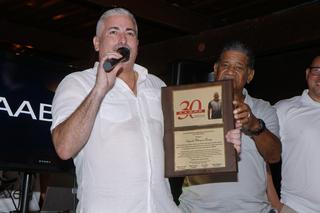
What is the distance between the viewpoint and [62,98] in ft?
6.19

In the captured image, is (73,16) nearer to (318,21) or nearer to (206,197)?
(318,21)

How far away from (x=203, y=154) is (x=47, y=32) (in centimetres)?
383

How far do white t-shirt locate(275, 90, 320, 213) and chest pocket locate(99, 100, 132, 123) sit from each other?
1.26 meters

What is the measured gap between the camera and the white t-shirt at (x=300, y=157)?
278 centimetres

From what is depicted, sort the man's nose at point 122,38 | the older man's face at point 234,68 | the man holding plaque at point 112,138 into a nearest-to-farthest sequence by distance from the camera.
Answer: the man holding plaque at point 112,138, the man's nose at point 122,38, the older man's face at point 234,68

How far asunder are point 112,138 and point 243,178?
69cm

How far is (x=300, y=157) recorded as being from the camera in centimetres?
284

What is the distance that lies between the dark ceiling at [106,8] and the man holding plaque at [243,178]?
1908 millimetres

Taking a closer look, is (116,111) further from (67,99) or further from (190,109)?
(190,109)

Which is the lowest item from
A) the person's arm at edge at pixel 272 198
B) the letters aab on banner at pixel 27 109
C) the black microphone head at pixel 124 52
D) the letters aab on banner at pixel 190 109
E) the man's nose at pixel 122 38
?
the person's arm at edge at pixel 272 198

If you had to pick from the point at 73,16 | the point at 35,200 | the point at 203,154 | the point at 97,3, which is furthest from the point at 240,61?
the point at 73,16

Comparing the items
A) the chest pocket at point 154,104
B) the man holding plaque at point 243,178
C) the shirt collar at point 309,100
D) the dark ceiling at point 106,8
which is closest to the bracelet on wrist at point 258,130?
the man holding plaque at point 243,178

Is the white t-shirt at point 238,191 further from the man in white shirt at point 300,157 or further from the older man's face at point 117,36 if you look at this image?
the older man's face at point 117,36

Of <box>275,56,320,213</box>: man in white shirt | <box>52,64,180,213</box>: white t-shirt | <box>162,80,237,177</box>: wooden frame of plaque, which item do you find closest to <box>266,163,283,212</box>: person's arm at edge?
<box>275,56,320,213</box>: man in white shirt
